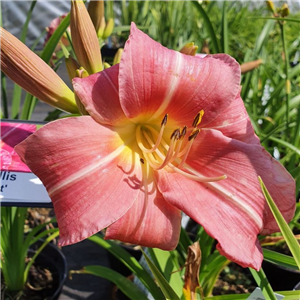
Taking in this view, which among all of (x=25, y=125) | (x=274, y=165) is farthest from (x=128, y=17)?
(x=274, y=165)

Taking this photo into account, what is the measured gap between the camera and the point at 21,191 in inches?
23.8

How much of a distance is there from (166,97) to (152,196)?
15 centimetres

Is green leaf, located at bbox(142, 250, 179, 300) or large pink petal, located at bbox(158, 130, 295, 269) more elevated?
large pink petal, located at bbox(158, 130, 295, 269)

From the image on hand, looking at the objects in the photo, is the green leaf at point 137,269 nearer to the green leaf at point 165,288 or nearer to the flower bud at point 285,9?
the green leaf at point 165,288

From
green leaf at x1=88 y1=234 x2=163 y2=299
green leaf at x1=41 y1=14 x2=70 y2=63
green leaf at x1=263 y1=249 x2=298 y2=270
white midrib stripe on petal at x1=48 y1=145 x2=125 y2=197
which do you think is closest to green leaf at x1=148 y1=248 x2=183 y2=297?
green leaf at x1=88 y1=234 x2=163 y2=299

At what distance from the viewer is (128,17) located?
111 inches

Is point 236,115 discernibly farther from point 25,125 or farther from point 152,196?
point 25,125

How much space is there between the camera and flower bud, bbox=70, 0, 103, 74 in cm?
57

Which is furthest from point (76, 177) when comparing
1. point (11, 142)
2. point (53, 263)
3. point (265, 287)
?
point (53, 263)

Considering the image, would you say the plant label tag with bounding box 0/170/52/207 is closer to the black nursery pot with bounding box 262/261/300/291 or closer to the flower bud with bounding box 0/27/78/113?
the flower bud with bounding box 0/27/78/113

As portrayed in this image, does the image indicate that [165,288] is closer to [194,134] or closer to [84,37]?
[194,134]

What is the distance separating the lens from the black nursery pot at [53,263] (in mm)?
942

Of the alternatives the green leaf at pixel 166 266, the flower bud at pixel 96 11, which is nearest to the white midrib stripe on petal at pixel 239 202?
the green leaf at pixel 166 266

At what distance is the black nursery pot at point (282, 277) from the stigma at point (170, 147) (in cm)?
59
